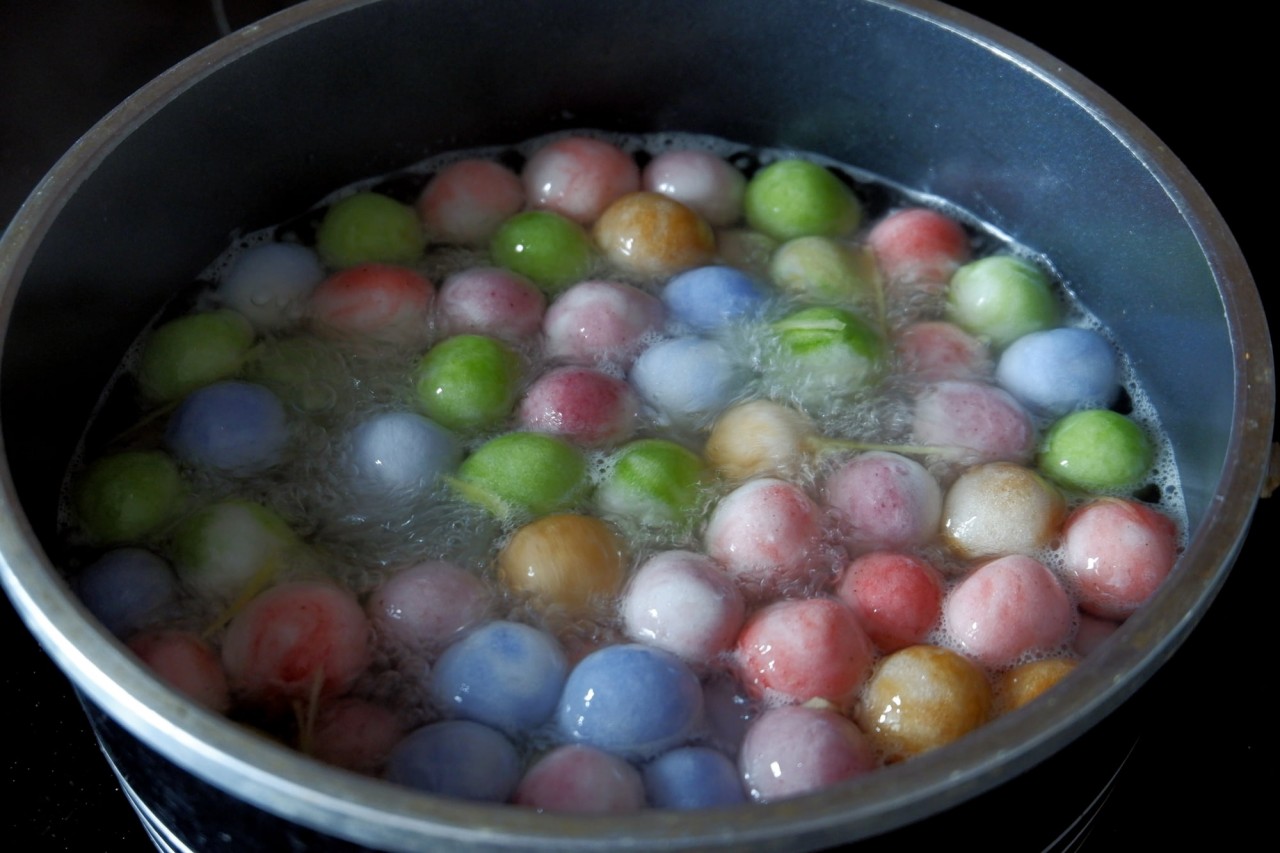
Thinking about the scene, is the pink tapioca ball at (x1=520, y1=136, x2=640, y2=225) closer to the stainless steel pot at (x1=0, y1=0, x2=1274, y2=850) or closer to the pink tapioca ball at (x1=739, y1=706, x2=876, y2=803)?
the stainless steel pot at (x1=0, y1=0, x2=1274, y2=850)

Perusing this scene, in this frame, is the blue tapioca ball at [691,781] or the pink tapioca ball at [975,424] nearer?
the blue tapioca ball at [691,781]

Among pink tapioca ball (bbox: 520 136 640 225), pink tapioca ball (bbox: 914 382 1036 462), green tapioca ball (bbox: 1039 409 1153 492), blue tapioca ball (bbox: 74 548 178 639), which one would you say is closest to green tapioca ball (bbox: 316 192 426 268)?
pink tapioca ball (bbox: 520 136 640 225)

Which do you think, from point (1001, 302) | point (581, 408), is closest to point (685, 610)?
point (581, 408)

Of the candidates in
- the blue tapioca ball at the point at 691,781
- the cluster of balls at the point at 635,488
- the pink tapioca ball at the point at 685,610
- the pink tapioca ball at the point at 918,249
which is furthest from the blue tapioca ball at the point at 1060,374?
the blue tapioca ball at the point at 691,781

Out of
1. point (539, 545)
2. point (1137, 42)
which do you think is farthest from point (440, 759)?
point (1137, 42)

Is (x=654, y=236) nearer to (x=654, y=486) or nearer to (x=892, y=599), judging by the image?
(x=654, y=486)

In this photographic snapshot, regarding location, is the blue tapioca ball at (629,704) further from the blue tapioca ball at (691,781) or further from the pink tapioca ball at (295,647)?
the pink tapioca ball at (295,647)
